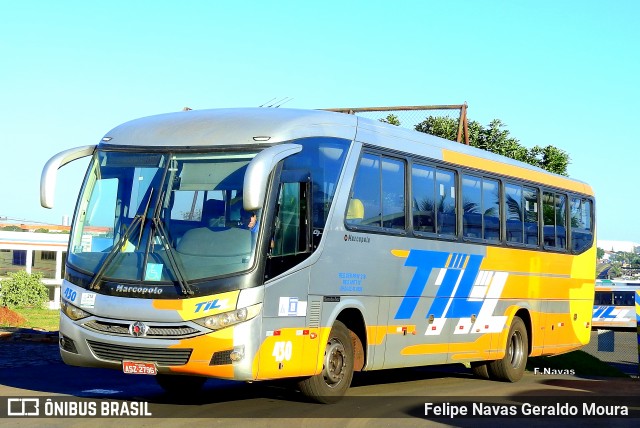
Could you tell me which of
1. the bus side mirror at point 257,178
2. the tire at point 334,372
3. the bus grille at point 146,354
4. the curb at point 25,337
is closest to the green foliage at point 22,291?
the curb at point 25,337

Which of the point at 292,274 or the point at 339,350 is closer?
the point at 292,274

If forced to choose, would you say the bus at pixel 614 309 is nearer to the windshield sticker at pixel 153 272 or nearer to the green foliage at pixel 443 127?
the green foliage at pixel 443 127

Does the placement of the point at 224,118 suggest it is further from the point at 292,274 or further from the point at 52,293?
the point at 52,293

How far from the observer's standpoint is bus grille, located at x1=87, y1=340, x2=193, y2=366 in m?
10.8

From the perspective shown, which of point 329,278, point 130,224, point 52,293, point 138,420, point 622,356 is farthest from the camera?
point 52,293

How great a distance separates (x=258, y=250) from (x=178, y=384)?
118 inches

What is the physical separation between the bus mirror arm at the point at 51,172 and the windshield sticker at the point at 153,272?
1.65 m

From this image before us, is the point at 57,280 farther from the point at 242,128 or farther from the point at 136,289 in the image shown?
the point at 136,289

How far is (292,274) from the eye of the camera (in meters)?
11.5

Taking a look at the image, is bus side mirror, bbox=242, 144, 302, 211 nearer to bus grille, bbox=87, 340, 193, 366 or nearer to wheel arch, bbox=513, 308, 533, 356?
bus grille, bbox=87, 340, 193, 366

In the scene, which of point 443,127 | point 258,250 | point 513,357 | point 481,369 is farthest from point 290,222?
point 443,127

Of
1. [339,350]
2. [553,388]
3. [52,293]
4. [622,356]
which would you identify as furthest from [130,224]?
[52,293]

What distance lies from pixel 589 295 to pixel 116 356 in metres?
12.9

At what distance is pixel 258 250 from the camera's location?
1099 cm
